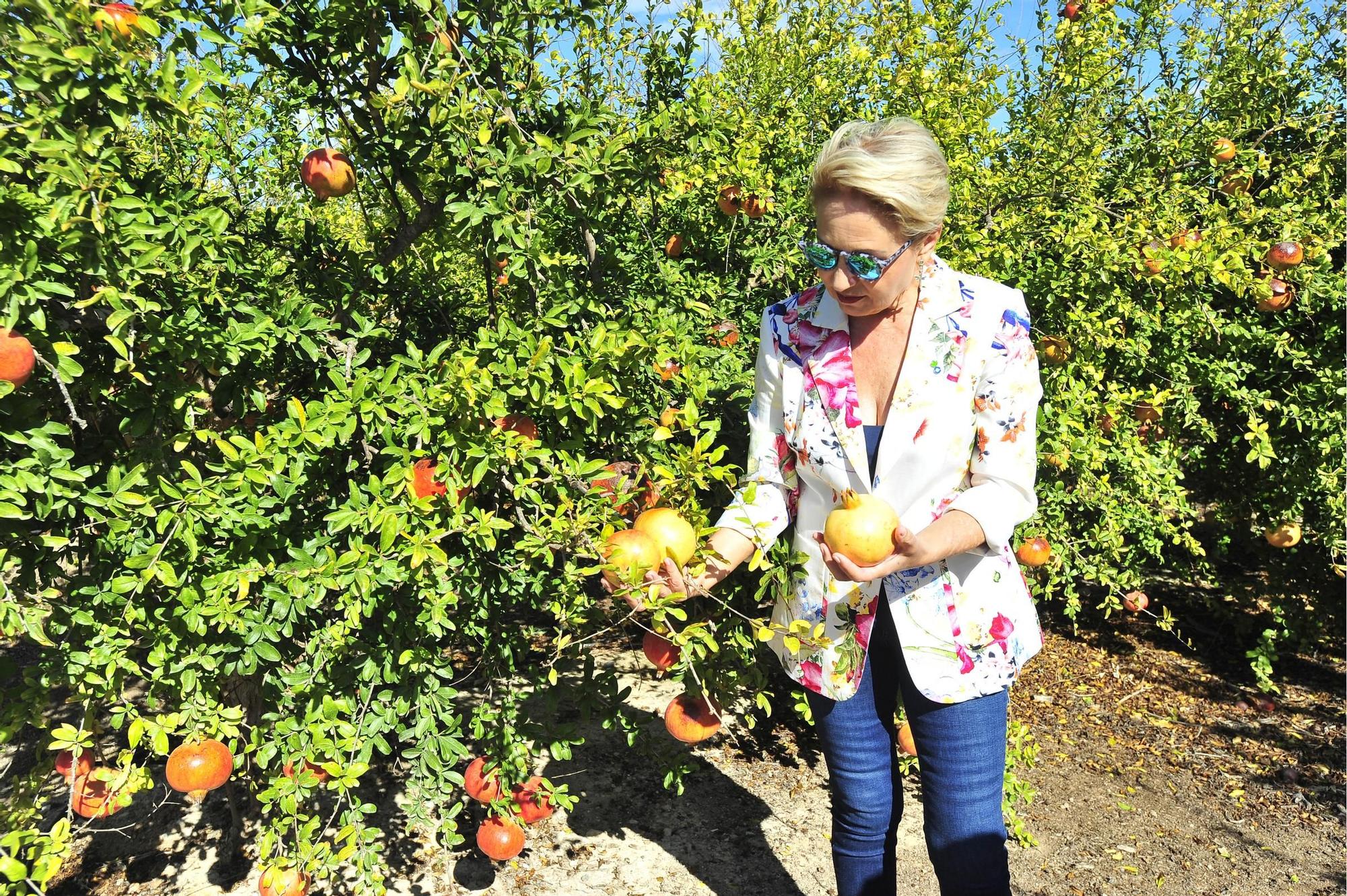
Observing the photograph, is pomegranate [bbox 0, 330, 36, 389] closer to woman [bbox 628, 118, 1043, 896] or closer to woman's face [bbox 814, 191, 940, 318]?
woman [bbox 628, 118, 1043, 896]

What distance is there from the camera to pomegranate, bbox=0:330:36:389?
166 cm

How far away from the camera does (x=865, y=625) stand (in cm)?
182

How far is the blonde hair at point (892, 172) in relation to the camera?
1.60 metres

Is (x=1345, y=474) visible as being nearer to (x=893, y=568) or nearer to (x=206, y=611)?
(x=893, y=568)

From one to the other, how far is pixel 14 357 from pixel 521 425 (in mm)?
943

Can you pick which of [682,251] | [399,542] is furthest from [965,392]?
[682,251]

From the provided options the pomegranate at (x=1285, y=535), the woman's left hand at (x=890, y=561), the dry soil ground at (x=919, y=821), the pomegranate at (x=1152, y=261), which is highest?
the pomegranate at (x=1152, y=261)

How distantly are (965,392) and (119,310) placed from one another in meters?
1.58

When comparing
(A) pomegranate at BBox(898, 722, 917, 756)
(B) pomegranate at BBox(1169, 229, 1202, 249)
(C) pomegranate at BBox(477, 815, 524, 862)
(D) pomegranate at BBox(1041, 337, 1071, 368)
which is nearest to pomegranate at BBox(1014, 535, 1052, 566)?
(D) pomegranate at BBox(1041, 337, 1071, 368)

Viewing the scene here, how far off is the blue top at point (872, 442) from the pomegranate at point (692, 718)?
31.4 inches

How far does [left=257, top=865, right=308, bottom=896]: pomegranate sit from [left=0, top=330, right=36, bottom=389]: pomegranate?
3.96 ft

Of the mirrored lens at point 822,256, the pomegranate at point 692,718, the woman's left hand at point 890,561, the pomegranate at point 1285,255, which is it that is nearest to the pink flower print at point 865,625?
the woman's left hand at point 890,561

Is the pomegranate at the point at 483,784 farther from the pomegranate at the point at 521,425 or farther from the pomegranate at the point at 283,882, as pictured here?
the pomegranate at the point at 521,425

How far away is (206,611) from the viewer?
182 centimetres
